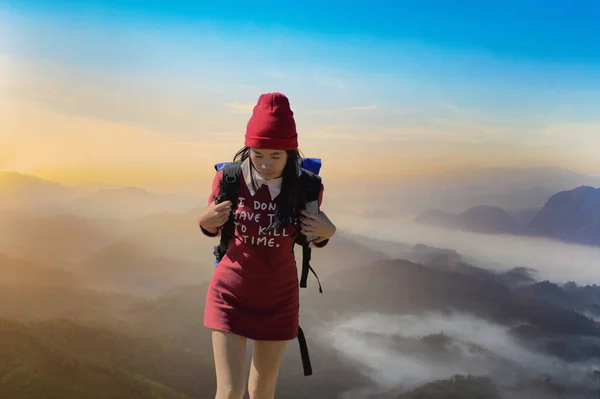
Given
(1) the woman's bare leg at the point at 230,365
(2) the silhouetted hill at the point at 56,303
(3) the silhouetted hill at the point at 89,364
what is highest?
(1) the woman's bare leg at the point at 230,365

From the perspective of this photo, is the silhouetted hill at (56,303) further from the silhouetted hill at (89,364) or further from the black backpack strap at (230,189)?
the black backpack strap at (230,189)

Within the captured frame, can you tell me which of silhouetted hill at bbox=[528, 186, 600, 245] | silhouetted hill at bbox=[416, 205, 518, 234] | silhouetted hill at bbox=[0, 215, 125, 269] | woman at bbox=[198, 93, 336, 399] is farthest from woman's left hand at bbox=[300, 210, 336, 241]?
silhouetted hill at bbox=[528, 186, 600, 245]

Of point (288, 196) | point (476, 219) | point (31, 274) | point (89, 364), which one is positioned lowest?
point (89, 364)

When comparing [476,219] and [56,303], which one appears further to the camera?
[476,219]

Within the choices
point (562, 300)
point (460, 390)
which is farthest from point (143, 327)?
point (562, 300)

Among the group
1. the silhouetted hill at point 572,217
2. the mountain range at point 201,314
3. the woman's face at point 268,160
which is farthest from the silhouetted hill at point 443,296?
the woman's face at point 268,160

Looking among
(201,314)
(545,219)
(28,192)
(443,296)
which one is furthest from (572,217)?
(28,192)

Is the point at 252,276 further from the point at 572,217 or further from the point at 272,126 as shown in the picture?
the point at 572,217

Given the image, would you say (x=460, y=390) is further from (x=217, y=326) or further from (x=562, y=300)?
(x=217, y=326)
